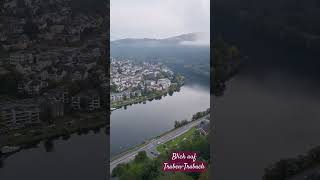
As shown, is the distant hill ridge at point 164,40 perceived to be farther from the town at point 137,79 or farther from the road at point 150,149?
the road at point 150,149

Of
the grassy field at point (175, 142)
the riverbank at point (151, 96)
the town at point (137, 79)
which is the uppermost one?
the town at point (137, 79)

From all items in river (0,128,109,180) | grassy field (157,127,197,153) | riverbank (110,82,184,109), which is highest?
riverbank (110,82,184,109)

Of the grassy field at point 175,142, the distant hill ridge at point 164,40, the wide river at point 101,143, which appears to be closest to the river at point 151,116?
the wide river at point 101,143

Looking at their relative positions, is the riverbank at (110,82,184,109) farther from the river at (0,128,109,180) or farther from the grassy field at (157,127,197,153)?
the grassy field at (157,127,197,153)

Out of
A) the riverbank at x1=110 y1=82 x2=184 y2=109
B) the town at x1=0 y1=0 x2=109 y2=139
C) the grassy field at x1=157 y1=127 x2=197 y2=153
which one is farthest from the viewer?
the riverbank at x1=110 y1=82 x2=184 y2=109

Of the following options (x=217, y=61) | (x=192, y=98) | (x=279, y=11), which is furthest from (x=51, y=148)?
(x=279, y=11)

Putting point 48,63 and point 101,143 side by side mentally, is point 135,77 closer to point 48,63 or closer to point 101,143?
point 101,143

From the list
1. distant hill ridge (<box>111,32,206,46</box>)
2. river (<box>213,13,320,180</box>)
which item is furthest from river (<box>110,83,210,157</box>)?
distant hill ridge (<box>111,32,206,46</box>)
